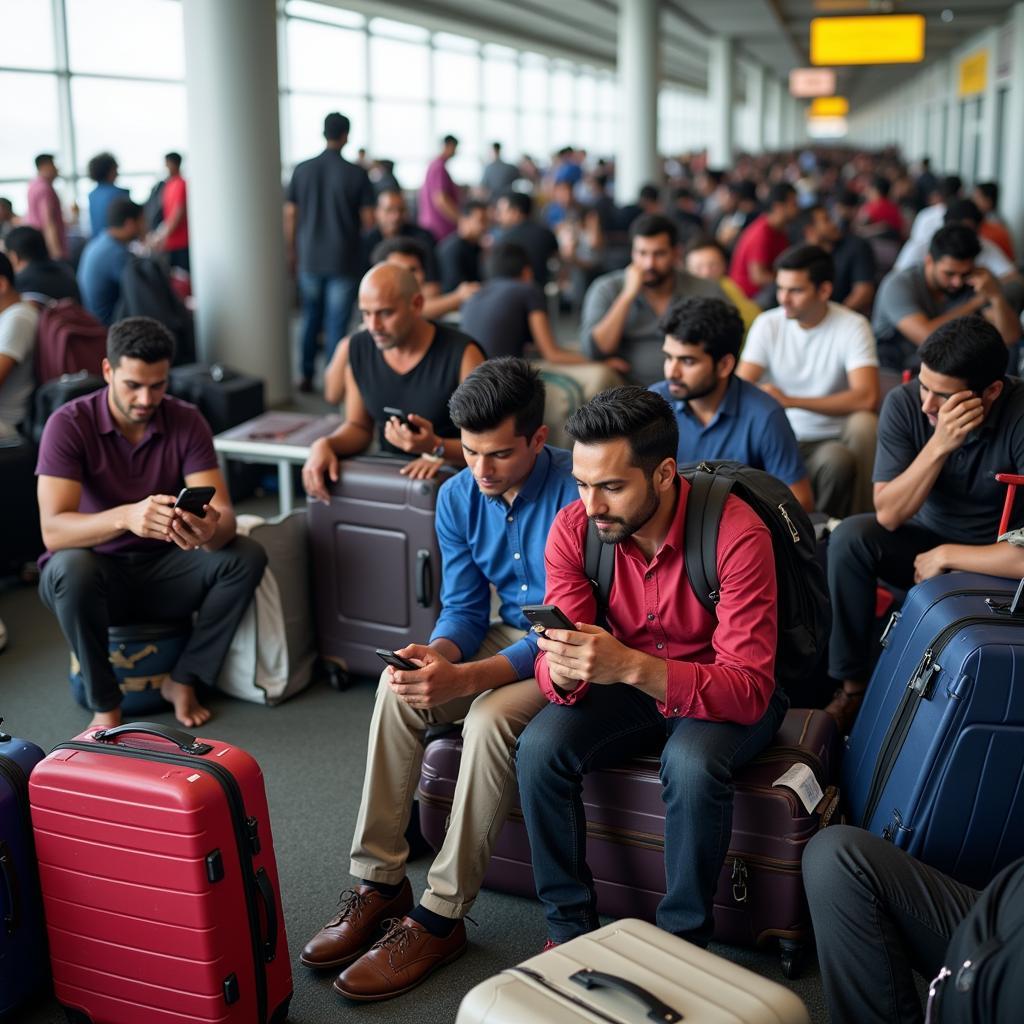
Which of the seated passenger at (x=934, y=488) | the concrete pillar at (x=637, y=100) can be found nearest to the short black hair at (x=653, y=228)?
the seated passenger at (x=934, y=488)

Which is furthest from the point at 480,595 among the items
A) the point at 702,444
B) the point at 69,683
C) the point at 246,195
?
the point at 246,195

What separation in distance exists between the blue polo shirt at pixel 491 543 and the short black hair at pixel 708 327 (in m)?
0.85

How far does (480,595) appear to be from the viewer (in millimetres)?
3064

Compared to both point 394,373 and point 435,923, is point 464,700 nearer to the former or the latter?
point 435,923

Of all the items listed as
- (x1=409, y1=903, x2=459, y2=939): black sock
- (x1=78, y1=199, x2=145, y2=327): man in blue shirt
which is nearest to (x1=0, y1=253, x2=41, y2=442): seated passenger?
(x1=78, y1=199, x2=145, y2=327): man in blue shirt

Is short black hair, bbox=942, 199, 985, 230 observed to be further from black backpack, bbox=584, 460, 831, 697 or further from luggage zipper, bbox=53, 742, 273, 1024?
luggage zipper, bbox=53, 742, 273, 1024

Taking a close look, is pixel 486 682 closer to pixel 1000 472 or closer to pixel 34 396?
pixel 1000 472

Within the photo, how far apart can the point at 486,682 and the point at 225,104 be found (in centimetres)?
540

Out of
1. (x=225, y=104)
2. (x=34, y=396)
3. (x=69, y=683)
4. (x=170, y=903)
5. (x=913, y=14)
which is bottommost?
(x=69, y=683)

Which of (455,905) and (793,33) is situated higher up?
(793,33)

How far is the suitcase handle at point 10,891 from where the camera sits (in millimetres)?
2320

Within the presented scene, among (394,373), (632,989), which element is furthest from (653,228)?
(632,989)

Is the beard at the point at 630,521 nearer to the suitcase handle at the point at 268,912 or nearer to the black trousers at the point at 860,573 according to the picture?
the suitcase handle at the point at 268,912

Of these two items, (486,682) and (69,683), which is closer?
(486,682)
